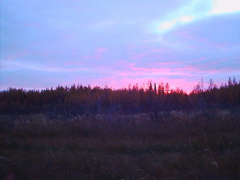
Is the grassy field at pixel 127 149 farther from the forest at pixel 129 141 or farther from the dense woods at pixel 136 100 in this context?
the dense woods at pixel 136 100

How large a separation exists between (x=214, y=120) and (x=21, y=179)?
481 inches

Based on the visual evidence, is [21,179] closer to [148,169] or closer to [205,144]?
[148,169]

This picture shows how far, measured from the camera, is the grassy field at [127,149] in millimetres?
7027

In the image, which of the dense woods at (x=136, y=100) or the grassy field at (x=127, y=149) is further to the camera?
the dense woods at (x=136, y=100)

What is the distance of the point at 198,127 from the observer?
1462cm

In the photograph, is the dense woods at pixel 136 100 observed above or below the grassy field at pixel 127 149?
above

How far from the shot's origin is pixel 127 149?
10.6 metres

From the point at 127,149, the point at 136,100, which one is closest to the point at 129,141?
the point at 127,149

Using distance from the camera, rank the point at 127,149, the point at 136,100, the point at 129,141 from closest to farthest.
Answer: the point at 127,149
the point at 129,141
the point at 136,100

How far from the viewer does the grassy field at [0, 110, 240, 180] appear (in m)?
7.03

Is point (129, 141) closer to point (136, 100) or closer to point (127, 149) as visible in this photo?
point (127, 149)

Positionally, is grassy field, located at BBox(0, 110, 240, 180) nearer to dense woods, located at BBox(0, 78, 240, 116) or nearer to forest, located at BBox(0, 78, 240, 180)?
forest, located at BBox(0, 78, 240, 180)

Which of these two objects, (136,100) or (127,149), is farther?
(136,100)

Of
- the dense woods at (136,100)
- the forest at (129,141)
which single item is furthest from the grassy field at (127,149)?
the dense woods at (136,100)
